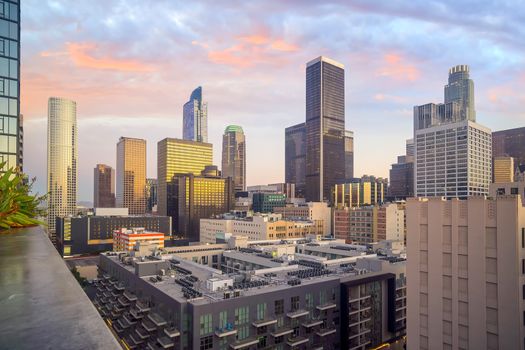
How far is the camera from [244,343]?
133 ft

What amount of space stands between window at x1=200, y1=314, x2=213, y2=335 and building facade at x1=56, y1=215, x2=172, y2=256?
146438 mm

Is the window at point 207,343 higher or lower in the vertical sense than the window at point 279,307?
lower

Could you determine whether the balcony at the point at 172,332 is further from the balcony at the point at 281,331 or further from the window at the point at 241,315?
the balcony at the point at 281,331

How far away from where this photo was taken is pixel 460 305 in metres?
28.0

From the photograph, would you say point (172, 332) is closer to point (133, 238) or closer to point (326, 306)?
point (326, 306)

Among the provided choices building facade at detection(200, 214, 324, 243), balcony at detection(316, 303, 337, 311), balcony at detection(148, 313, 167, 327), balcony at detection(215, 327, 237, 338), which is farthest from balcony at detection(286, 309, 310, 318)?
building facade at detection(200, 214, 324, 243)

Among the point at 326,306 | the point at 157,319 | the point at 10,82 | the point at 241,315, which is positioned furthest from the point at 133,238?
the point at 10,82

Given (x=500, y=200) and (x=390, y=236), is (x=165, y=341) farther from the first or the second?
(x=390, y=236)

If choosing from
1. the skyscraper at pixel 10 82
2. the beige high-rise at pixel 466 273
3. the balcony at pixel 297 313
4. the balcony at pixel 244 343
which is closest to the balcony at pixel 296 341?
the balcony at pixel 297 313

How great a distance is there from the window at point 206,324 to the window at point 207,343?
0.62 metres

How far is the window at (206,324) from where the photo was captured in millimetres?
38406

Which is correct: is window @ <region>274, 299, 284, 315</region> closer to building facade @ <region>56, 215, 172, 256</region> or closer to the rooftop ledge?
the rooftop ledge

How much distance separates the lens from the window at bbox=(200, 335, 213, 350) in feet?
126

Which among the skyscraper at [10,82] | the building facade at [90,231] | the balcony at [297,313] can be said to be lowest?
the building facade at [90,231]
